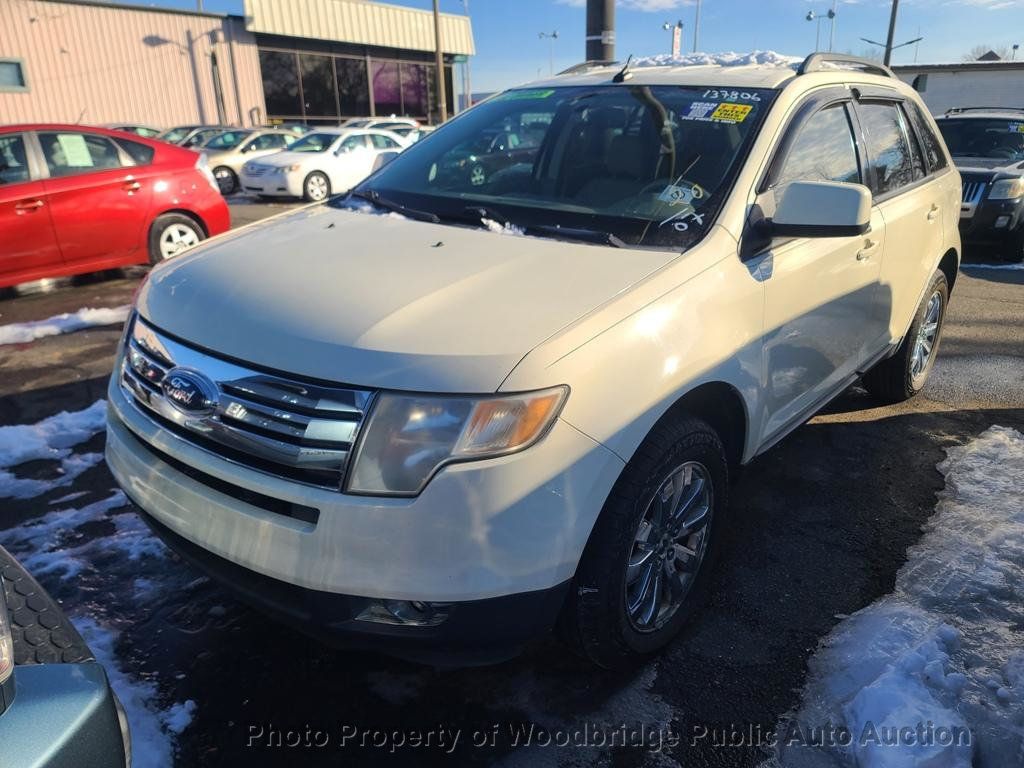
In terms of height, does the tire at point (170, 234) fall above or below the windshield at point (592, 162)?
below

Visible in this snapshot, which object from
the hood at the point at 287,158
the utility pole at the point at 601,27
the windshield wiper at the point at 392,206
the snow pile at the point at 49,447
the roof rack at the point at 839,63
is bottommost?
the snow pile at the point at 49,447

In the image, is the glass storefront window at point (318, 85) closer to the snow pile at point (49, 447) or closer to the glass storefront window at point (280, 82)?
the glass storefront window at point (280, 82)

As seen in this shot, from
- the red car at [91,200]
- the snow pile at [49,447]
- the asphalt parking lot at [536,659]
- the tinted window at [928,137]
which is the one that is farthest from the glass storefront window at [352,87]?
the asphalt parking lot at [536,659]

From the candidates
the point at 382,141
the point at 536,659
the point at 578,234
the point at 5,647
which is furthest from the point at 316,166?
the point at 5,647

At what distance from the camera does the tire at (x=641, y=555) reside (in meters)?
2.05

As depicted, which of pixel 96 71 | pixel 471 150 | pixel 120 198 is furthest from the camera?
pixel 96 71

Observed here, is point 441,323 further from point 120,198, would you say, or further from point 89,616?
point 120,198

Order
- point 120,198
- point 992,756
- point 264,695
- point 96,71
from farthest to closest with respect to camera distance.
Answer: point 96,71, point 120,198, point 264,695, point 992,756

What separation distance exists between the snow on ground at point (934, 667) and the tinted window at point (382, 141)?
14836 millimetres

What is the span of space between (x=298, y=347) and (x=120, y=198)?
6346 mm

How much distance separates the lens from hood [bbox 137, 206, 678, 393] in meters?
1.85

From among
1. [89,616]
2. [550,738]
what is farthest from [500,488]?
[89,616]

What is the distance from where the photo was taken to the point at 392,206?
10.1 ft

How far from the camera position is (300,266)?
237 centimetres
